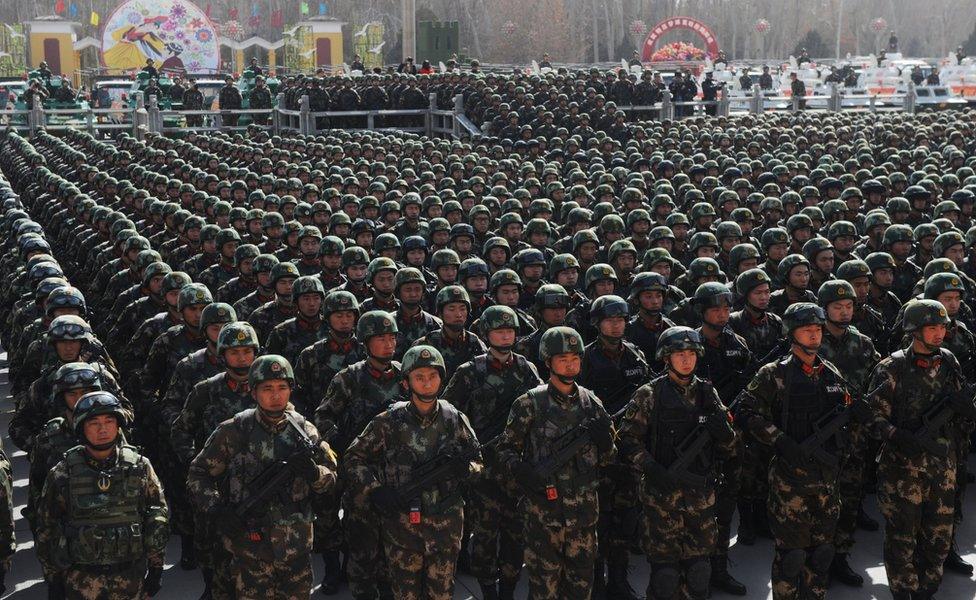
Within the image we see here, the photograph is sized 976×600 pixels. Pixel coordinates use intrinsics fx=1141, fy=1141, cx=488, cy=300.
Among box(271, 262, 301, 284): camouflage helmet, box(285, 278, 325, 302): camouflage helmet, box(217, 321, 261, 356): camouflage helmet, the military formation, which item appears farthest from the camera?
box(271, 262, 301, 284): camouflage helmet

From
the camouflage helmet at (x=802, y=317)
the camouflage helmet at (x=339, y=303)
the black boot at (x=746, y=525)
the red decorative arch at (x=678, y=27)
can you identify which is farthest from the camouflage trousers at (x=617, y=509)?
the red decorative arch at (x=678, y=27)

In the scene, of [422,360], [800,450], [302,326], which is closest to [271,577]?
[422,360]

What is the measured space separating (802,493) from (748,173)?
11.6m

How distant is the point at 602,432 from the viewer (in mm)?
5879

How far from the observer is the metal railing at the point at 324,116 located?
1093 inches

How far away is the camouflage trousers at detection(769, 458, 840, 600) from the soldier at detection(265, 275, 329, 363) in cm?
347

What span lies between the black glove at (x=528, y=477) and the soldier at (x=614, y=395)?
919mm

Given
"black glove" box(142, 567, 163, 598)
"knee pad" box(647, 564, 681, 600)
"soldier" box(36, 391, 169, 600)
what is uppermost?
"soldier" box(36, 391, 169, 600)

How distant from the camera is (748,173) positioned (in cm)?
1709

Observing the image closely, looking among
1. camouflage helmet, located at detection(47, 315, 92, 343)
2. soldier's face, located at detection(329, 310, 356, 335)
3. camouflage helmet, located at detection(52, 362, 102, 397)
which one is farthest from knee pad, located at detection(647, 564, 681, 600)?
camouflage helmet, located at detection(47, 315, 92, 343)

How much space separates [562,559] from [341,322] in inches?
93.9

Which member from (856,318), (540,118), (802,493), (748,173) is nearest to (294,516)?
(802,493)

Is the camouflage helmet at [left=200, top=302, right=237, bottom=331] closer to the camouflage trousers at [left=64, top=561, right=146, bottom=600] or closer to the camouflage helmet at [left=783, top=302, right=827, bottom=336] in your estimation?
the camouflage trousers at [left=64, top=561, right=146, bottom=600]

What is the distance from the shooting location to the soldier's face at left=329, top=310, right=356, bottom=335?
7512 mm
